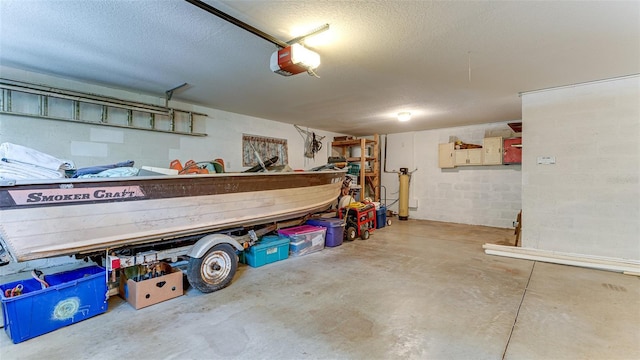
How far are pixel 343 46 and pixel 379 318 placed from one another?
2.61 metres

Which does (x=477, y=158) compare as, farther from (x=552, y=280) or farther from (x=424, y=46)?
(x=424, y=46)

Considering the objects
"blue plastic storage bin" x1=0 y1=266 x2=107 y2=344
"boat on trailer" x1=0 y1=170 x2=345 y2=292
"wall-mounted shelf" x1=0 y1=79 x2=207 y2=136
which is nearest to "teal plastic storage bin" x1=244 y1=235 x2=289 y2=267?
"boat on trailer" x1=0 y1=170 x2=345 y2=292

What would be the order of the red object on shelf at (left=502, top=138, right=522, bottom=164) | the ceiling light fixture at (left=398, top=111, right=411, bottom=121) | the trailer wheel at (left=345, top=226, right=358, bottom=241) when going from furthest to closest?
1. the red object on shelf at (left=502, top=138, right=522, bottom=164)
2. the ceiling light fixture at (left=398, top=111, right=411, bottom=121)
3. the trailer wheel at (left=345, top=226, right=358, bottom=241)

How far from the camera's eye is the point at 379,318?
2504 mm

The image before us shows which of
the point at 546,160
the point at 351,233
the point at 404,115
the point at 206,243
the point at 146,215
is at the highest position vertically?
the point at 404,115

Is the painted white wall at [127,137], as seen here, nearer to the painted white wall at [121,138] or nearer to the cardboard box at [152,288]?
the painted white wall at [121,138]

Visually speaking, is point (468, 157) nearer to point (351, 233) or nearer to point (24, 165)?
point (351, 233)

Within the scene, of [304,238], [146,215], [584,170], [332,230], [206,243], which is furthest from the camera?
[332,230]

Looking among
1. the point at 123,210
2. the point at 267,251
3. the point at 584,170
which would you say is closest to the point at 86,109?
the point at 123,210

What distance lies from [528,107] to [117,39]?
549 centimetres

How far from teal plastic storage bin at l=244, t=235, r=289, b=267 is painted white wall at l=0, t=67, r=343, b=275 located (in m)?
2.19

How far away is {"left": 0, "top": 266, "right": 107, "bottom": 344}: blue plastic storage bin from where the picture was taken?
213 cm

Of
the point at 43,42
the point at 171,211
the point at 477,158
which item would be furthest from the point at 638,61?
the point at 43,42

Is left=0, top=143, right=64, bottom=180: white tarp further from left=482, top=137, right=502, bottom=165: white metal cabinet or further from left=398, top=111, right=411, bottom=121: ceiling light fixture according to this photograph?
left=482, top=137, right=502, bottom=165: white metal cabinet
